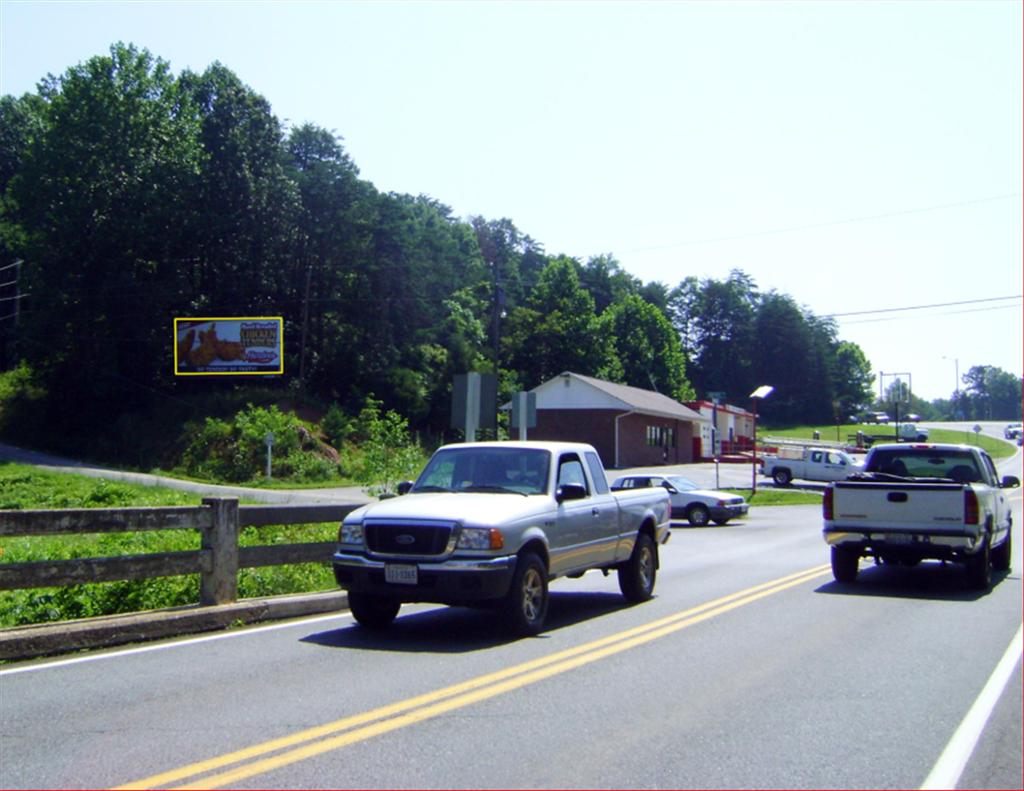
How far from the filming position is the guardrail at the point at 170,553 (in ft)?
31.0

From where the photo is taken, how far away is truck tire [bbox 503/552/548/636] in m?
10.6

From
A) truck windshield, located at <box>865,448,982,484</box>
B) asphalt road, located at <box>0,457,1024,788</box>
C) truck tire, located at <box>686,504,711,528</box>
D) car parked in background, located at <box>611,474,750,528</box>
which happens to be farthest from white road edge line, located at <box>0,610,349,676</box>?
truck tire, located at <box>686,504,711,528</box>

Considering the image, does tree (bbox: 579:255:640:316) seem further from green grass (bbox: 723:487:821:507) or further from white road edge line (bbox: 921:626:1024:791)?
white road edge line (bbox: 921:626:1024:791)

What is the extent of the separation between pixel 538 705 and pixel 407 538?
3183mm

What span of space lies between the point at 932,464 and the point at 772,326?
129469 mm

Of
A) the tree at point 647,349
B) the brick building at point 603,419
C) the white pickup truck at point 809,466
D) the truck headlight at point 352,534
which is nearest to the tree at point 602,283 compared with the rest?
the tree at point 647,349

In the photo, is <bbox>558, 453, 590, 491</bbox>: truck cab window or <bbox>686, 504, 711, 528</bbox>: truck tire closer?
<bbox>558, 453, 590, 491</bbox>: truck cab window

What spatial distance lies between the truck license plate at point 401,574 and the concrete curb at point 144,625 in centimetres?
181

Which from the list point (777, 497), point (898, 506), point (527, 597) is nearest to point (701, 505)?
point (777, 497)

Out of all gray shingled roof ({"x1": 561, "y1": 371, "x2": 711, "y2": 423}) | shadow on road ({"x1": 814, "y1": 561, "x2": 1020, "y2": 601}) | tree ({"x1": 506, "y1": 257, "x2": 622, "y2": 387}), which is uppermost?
tree ({"x1": 506, "y1": 257, "x2": 622, "y2": 387})

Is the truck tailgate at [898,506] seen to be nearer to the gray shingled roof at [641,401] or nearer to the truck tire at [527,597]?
the truck tire at [527,597]

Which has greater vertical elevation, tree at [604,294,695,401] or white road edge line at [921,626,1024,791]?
tree at [604,294,695,401]

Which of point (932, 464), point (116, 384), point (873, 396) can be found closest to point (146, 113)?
point (116, 384)

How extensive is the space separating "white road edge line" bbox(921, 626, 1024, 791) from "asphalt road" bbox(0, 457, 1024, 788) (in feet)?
0.12
